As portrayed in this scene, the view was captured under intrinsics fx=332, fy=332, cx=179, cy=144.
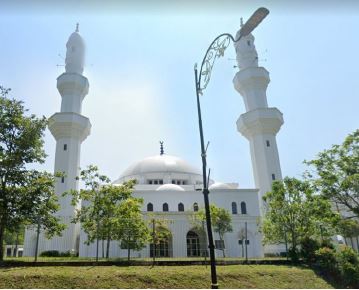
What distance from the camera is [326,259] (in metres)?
20.7

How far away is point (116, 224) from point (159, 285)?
1011 cm

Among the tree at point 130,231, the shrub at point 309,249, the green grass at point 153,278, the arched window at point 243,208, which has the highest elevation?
the arched window at point 243,208

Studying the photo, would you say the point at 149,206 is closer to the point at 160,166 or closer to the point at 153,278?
the point at 160,166

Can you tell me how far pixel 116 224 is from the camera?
24.2 metres

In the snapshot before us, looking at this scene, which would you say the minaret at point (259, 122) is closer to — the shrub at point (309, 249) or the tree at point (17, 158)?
the shrub at point (309, 249)

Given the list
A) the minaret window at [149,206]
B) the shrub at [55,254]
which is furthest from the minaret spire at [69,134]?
the minaret window at [149,206]

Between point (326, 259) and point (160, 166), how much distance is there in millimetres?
36639

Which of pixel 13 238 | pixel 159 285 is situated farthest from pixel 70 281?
pixel 13 238

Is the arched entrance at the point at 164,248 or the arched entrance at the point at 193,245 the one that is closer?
the arched entrance at the point at 164,248

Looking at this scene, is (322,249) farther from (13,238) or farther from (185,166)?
(13,238)

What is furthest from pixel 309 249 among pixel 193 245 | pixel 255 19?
pixel 255 19

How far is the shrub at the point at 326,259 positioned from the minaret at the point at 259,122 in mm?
20674

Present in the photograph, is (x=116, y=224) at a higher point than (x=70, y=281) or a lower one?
higher

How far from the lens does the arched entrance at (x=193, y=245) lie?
37688mm
